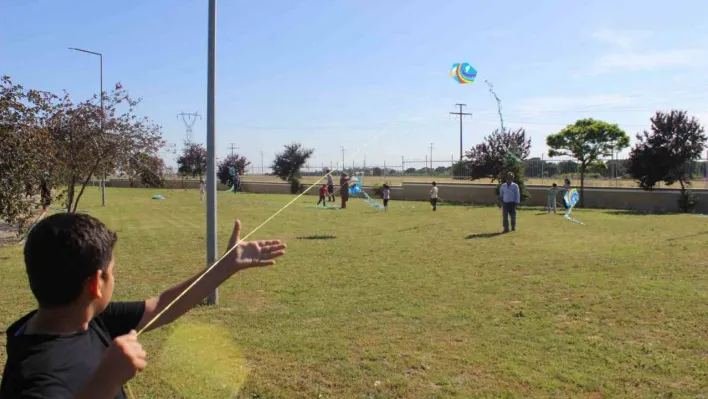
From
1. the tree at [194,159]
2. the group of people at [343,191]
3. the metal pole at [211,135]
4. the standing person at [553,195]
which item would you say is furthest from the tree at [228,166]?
the metal pole at [211,135]

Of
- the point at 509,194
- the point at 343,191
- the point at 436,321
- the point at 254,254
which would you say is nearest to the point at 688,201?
the point at 509,194

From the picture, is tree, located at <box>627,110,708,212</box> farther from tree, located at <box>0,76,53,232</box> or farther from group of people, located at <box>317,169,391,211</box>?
tree, located at <box>0,76,53,232</box>

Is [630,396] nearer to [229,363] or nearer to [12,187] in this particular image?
[229,363]

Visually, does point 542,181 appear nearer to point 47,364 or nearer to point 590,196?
point 590,196

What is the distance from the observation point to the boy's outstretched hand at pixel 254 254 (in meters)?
2.29

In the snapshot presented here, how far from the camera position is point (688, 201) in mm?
23000

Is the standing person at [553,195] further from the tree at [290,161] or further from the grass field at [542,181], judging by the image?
the tree at [290,161]

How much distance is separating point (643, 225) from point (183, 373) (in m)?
15.5

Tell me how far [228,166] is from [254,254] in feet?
179

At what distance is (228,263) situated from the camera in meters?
2.29

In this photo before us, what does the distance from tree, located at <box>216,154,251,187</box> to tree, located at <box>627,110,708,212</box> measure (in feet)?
118

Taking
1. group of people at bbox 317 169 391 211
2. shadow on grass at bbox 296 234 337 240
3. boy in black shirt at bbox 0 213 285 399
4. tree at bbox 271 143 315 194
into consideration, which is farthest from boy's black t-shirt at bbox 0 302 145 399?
tree at bbox 271 143 315 194

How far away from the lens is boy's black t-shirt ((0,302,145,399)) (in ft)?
4.87

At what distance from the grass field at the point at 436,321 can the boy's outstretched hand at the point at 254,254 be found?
2.35 m
